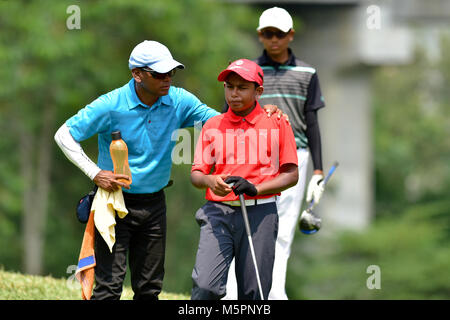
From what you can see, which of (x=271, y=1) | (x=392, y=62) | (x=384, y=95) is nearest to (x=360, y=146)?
(x=392, y=62)

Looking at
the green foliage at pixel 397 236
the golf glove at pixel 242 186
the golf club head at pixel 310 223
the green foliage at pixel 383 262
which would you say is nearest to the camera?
the golf glove at pixel 242 186

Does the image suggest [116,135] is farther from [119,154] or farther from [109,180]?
[109,180]

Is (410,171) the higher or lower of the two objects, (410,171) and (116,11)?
the lower

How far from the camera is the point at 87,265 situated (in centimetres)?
539

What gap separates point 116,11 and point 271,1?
304 inches

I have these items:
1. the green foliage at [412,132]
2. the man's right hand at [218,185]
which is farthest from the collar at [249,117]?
the green foliage at [412,132]

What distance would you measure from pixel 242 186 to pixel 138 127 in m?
0.92

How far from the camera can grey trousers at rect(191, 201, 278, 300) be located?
5.05 metres

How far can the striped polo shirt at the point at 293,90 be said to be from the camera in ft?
21.4

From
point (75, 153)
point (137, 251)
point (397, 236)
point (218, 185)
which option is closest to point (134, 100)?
point (75, 153)

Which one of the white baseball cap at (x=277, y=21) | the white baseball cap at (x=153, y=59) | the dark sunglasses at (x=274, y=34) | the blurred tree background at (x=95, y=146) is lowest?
the blurred tree background at (x=95, y=146)

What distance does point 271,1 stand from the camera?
2830 centimetres

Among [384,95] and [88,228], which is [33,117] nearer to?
[88,228]

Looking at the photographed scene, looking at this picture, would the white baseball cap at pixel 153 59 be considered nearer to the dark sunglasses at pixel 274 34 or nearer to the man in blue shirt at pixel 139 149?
the man in blue shirt at pixel 139 149
